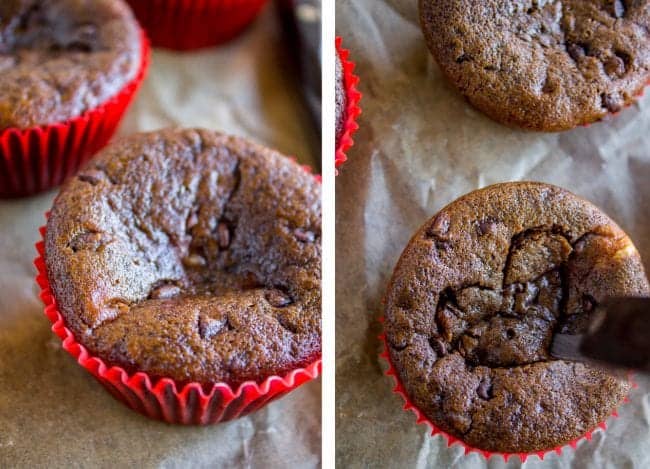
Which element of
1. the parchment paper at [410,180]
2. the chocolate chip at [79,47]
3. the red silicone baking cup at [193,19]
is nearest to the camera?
the parchment paper at [410,180]

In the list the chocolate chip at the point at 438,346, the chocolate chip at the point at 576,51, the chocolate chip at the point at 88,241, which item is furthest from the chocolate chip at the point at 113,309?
the chocolate chip at the point at 576,51

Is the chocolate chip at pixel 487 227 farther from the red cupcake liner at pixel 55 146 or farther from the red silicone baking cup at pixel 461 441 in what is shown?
the red cupcake liner at pixel 55 146

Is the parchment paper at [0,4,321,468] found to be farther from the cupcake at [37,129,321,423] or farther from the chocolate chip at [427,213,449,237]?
the chocolate chip at [427,213,449,237]

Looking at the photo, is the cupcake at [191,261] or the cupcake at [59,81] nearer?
the cupcake at [191,261]

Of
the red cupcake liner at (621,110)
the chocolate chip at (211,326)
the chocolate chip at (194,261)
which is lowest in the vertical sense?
the chocolate chip at (194,261)

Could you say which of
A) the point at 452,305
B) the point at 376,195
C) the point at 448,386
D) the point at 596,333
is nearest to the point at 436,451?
the point at 448,386

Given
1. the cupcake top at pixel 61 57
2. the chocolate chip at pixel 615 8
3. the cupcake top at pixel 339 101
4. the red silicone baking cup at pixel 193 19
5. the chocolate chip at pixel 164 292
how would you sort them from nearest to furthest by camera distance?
the cupcake top at pixel 339 101 → the chocolate chip at pixel 164 292 → the chocolate chip at pixel 615 8 → the cupcake top at pixel 61 57 → the red silicone baking cup at pixel 193 19

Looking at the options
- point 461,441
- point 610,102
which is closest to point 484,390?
point 461,441

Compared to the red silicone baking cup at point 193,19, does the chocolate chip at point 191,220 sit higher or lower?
lower
